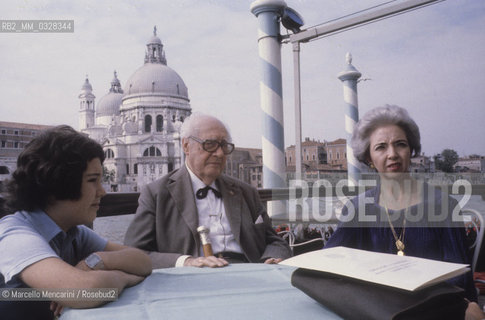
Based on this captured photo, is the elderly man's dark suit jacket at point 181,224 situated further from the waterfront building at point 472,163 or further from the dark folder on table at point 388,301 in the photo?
the waterfront building at point 472,163

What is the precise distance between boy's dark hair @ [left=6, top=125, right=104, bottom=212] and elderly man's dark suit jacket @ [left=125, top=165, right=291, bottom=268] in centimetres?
56

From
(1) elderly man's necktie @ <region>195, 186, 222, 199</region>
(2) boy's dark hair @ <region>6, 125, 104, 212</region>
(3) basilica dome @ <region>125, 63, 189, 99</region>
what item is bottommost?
Result: (1) elderly man's necktie @ <region>195, 186, 222, 199</region>

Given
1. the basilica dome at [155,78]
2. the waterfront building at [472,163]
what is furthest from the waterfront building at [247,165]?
the waterfront building at [472,163]

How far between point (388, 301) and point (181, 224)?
41.7 inches

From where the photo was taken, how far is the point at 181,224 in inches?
57.1

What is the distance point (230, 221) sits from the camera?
4.89ft

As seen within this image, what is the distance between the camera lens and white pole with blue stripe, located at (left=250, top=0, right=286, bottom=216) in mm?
3402

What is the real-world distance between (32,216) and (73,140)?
182mm

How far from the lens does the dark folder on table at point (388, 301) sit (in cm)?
46

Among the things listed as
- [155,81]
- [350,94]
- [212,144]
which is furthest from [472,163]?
[155,81]

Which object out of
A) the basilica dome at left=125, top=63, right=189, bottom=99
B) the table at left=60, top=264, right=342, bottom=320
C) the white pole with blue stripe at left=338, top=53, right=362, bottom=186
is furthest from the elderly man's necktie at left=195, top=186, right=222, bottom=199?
the basilica dome at left=125, top=63, right=189, bottom=99

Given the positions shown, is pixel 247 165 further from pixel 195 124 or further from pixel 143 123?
pixel 195 124

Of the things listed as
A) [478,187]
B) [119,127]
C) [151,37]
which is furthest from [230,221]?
[151,37]

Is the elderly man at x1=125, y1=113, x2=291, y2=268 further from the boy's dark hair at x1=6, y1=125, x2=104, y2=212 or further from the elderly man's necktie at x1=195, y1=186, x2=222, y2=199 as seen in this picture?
the boy's dark hair at x1=6, y1=125, x2=104, y2=212
